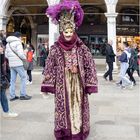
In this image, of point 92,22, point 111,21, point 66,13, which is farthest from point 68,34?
point 92,22

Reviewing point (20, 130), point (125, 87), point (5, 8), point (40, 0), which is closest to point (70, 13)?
point (20, 130)

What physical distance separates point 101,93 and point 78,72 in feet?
21.5

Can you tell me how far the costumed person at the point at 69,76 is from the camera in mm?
6250

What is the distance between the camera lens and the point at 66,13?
20.7ft

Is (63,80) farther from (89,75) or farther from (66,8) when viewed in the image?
(66,8)

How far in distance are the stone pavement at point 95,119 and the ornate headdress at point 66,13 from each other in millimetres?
1886

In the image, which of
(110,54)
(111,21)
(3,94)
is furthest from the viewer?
(111,21)

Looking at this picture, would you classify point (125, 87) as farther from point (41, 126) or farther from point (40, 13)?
point (40, 13)

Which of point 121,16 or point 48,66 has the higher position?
point 121,16

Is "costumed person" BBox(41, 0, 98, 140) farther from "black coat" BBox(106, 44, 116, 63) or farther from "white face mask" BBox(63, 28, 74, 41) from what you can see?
"black coat" BBox(106, 44, 116, 63)

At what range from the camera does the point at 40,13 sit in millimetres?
30047

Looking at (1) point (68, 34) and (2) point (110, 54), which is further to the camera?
(2) point (110, 54)

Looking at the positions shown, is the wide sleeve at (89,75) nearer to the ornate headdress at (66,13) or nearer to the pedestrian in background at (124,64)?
the ornate headdress at (66,13)

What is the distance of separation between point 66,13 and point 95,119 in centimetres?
290
